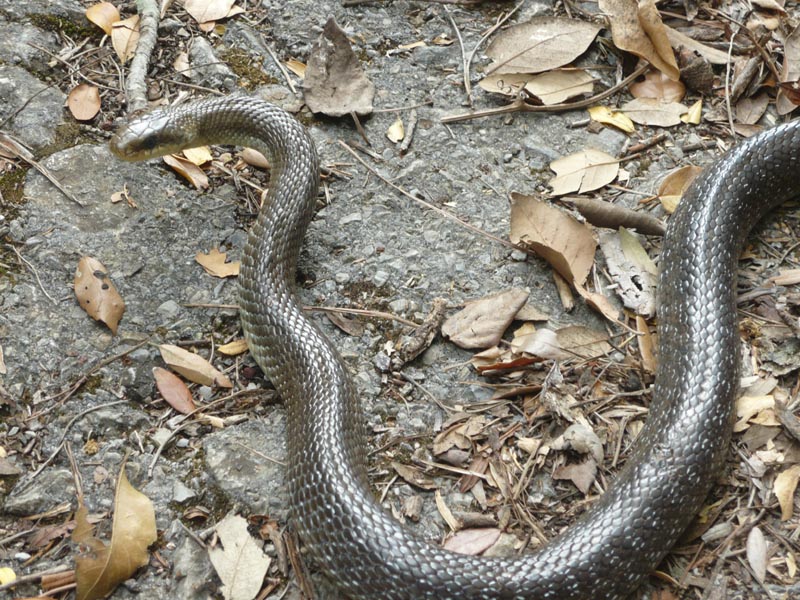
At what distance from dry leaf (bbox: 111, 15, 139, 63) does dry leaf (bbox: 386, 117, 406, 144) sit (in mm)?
2273

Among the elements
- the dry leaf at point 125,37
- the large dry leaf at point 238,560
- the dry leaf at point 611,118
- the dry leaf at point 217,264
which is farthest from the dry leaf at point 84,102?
the dry leaf at point 611,118

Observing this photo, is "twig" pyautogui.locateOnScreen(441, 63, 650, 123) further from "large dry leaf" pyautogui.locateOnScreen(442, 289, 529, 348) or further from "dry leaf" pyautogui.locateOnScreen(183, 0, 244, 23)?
"dry leaf" pyautogui.locateOnScreen(183, 0, 244, 23)

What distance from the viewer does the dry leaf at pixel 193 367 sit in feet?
16.4

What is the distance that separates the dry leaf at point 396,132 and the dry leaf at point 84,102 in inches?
90.5

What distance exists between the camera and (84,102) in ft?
20.4

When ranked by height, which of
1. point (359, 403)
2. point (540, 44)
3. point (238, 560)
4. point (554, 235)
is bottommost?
point (238, 560)

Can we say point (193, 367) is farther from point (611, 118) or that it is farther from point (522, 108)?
point (611, 118)

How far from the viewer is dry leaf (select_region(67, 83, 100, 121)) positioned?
243 inches

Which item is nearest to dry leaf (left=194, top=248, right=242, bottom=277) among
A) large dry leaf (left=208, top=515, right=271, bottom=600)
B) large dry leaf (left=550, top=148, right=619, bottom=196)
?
large dry leaf (left=208, top=515, right=271, bottom=600)

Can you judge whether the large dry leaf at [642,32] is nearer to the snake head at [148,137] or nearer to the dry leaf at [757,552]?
the snake head at [148,137]

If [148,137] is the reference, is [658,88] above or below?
above

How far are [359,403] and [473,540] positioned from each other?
1.06 meters

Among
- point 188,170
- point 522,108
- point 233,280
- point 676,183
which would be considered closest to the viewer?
point 233,280

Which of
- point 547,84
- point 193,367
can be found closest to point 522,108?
point 547,84
